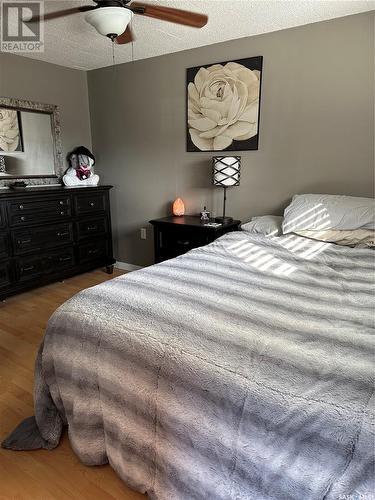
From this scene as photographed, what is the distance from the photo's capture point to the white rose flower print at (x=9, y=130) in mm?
3215

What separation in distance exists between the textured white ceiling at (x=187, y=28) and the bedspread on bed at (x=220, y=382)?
1837 millimetres

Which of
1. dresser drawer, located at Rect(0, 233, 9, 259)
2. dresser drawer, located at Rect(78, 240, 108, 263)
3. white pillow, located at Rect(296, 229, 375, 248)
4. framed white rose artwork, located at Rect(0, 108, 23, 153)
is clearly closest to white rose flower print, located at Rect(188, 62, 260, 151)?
white pillow, located at Rect(296, 229, 375, 248)

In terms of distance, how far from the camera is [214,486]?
3.28 feet

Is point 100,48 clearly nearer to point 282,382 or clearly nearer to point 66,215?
point 66,215

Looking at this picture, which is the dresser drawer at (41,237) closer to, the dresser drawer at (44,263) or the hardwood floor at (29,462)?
the dresser drawer at (44,263)

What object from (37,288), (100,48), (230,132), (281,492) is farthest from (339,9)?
(37,288)

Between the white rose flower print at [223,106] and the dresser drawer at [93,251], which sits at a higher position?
the white rose flower print at [223,106]

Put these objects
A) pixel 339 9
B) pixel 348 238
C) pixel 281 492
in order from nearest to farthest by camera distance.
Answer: pixel 281 492
pixel 348 238
pixel 339 9

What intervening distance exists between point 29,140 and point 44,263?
1.31 metres

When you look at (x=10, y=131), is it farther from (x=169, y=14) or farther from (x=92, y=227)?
(x=169, y=14)

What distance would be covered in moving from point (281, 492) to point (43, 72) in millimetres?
4018

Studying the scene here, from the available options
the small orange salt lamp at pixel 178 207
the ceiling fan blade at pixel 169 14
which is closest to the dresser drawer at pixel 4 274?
the small orange salt lamp at pixel 178 207

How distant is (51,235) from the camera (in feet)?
10.8

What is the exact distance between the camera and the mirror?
10.7 feet
